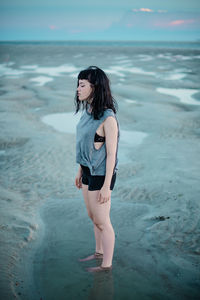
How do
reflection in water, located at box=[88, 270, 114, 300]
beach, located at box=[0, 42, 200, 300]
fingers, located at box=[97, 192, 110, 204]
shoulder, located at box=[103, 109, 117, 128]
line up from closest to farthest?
shoulder, located at box=[103, 109, 117, 128] → fingers, located at box=[97, 192, 110, 204] → reflection in water, located at box=[88, 270, 114, 300] → beach, located at box=[0, 42, 200, 300]

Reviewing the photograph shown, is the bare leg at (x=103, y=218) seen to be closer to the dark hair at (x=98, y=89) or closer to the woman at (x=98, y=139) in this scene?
the woman at (x=98, y=139)

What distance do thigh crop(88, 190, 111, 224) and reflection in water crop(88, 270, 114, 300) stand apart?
31.9 inches

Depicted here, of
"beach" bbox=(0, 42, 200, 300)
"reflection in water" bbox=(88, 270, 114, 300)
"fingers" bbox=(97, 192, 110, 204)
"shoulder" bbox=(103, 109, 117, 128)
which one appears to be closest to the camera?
"shoulder" bbox=(103, 109, 117, 128)

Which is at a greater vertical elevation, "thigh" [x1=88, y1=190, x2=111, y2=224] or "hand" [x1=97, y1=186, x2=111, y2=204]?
"hand" [x1=97, y1=186, x2=111, y2=204]

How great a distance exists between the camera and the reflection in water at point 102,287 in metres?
3.03

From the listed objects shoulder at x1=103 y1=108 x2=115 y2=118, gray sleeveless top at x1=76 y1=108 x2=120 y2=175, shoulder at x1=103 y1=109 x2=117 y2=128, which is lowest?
gray sleeveless top at x1=76 y1=108 x2=120 y2=175

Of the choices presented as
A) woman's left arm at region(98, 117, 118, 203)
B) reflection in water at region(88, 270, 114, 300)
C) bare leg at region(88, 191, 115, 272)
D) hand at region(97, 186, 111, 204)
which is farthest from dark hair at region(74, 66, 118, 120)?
reflection in water at region(88, 270, 114, 300)

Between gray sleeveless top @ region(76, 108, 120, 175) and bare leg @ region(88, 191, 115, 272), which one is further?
bare leg @ region(88, 191, 115, 272)

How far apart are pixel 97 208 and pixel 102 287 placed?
40.2 inches

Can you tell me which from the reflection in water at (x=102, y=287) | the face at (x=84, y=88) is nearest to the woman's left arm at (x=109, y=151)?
the face at (x=84, y=88)

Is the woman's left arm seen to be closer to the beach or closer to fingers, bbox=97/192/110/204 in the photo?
fingers, bbox=97/192/110/204

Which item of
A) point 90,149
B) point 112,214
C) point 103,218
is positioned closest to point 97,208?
point 103,218

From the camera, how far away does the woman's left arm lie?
2.56 meters

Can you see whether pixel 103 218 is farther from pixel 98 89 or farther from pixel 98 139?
pixel 98 89
